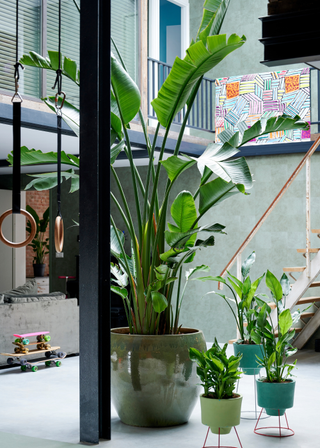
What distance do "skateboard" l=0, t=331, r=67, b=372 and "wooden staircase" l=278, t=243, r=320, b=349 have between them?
2801mm

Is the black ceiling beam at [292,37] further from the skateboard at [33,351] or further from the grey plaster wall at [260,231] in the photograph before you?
the grey plaster wall at [260,231]

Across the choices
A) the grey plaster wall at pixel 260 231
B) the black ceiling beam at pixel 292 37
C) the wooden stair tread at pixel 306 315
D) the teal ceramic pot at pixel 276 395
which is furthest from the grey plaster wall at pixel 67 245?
the black ceiling beam at pixel 292 37

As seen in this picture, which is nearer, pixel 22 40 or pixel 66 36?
pixel 22 40

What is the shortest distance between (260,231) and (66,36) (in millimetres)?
3764

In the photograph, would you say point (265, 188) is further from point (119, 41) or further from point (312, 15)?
point (312, 15)

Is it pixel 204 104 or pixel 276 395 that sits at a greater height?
pixel 204 104

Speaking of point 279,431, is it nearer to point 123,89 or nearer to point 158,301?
point 158,301

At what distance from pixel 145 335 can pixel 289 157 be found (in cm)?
491

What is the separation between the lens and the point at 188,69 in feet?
12.8

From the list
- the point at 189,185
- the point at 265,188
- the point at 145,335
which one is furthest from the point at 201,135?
the point at 145,335

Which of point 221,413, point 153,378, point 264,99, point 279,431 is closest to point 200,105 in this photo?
point 264,99

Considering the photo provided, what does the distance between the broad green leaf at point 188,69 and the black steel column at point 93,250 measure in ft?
1.55

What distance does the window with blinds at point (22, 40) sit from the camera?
23.2 ft

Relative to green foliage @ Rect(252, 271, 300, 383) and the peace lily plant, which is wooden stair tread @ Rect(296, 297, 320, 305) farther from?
green foliage @ Rect(252, 271, 300, 383)
